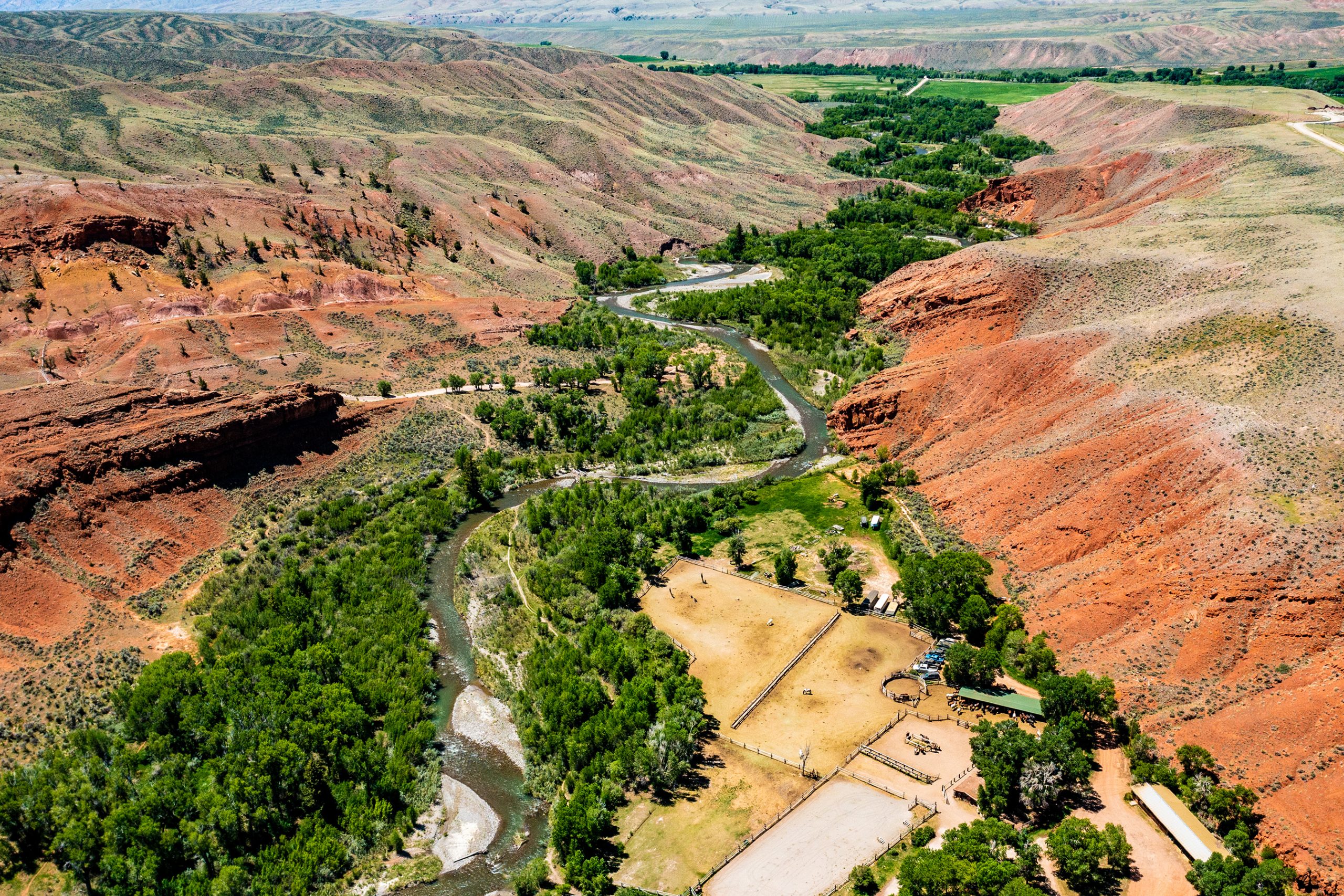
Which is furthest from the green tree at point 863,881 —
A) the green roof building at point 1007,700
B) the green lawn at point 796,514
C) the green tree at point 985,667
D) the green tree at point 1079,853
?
the green lawn at point 796,514

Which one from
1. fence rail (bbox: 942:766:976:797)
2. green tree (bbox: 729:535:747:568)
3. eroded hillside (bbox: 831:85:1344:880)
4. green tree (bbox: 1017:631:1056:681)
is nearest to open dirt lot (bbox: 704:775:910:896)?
fence rail (bbox: 942:766:976:797)

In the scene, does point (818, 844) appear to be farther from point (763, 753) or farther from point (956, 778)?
point (956, 778)

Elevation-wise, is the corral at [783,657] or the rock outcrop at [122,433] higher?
the rock outcrop at [122,433]

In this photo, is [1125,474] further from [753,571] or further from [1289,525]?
[753,571]

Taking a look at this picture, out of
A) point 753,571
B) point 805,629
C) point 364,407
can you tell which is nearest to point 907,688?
point 805,629

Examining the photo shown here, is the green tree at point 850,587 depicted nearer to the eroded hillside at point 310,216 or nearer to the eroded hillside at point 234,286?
the eroded hillside at point 234,286
